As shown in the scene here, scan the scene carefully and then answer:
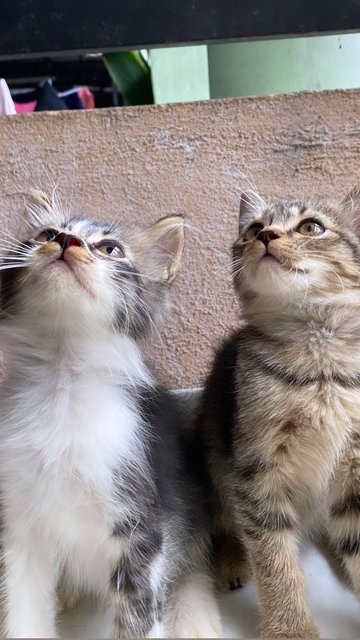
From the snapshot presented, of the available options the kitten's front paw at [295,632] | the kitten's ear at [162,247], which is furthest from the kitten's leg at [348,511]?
the kitten's ear at [162,247]

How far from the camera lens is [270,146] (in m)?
1.54

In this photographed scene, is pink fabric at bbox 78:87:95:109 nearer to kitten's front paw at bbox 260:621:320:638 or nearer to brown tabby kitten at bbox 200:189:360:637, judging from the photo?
brown tabby kitten at bbox 200:189:360:637

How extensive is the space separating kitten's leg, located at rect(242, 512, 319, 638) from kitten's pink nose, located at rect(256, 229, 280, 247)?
1.39ft

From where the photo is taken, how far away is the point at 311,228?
108cm

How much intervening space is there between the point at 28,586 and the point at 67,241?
51 centimetres

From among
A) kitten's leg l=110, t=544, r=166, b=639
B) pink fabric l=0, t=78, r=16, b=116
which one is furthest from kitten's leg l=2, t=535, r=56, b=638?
pink fabric l=0, t=78, r=16, b=116

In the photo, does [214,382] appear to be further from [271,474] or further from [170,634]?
[170,634]

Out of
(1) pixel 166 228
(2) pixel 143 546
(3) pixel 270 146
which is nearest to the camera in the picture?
(2) pixel 143 546

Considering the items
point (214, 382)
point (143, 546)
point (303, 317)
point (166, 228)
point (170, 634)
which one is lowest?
point (170, 634)

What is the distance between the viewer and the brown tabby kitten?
3.24ft

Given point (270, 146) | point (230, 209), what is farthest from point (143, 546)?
point (270, 146)

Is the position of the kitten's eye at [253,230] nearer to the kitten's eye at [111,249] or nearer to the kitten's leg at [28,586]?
the kitten's eye at [111,249]

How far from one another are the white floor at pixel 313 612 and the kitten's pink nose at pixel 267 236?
595 mm

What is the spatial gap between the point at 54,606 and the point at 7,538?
0.14m
